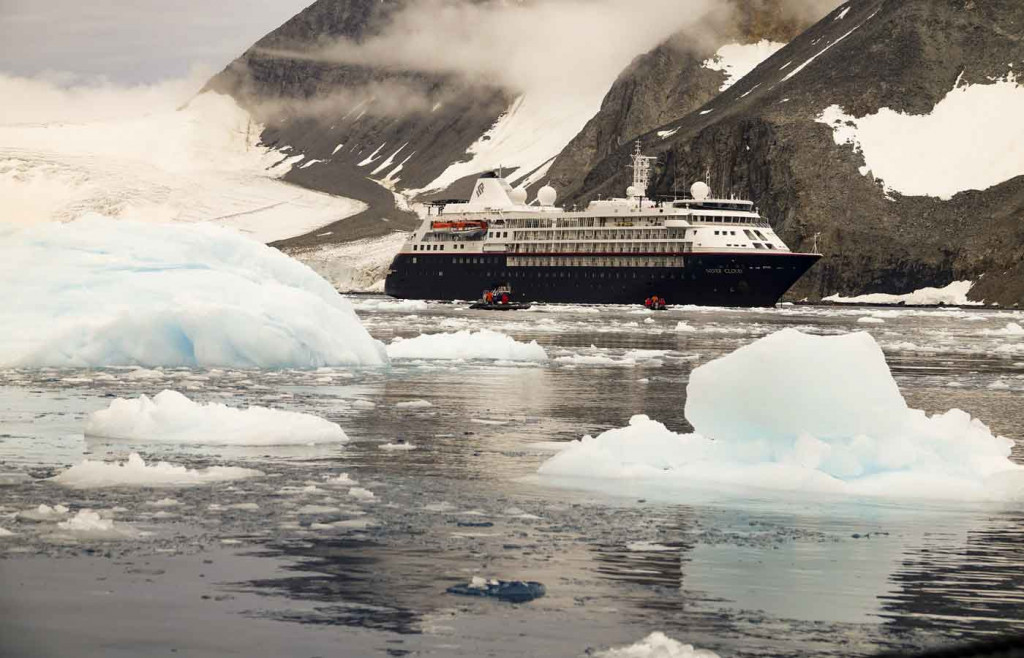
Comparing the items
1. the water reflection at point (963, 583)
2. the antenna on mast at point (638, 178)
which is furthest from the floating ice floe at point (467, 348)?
the antenna on mast at point (638, 178)

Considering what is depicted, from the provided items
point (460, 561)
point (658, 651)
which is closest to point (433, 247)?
point (460, 561)

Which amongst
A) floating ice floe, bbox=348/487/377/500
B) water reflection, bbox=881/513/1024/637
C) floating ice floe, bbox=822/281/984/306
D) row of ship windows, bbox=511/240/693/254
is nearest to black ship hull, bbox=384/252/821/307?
row of ship windows, bbox=511/240/693/254

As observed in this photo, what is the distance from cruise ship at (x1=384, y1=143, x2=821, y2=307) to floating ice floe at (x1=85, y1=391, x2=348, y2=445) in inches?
4603

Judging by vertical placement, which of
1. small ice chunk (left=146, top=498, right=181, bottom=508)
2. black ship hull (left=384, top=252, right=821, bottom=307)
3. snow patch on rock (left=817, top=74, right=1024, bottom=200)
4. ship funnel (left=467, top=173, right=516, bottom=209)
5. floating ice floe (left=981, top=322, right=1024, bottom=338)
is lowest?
small ice chunk (left=146, top=498, right=181, bottom=508)

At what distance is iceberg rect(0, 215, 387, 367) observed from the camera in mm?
39344

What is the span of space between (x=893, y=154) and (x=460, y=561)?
17163cm

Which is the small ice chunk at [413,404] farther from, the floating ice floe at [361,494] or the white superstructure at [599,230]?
the white superstructure at [599,230]

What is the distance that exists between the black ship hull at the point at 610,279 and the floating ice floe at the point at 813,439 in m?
119

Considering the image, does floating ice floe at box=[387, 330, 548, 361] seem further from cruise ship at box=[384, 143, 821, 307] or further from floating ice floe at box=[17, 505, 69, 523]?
cruise ship at box=[384, 143, 821, 307]

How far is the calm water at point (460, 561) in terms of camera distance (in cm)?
1276

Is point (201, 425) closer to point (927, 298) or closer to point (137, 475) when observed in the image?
point (137, 475)

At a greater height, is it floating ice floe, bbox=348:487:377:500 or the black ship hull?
the black ship hull

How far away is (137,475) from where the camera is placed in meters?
20.3

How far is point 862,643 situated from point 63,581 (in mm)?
7321
